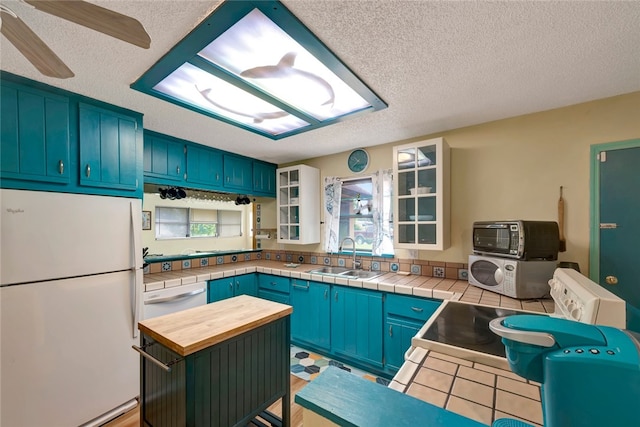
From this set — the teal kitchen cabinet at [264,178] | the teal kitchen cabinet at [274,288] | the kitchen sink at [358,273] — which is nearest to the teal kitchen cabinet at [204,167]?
the teal kitchen cabinet at [264,178]

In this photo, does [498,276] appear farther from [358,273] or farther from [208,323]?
[208,323]

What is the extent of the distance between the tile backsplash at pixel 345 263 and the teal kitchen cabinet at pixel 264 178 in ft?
3.03

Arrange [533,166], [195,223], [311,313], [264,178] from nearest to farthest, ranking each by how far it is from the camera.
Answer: [533,166]
[311,313]
[264,178]
[195,223]

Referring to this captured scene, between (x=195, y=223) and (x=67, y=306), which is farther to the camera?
(x=195, y=223)

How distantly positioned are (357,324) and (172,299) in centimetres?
169

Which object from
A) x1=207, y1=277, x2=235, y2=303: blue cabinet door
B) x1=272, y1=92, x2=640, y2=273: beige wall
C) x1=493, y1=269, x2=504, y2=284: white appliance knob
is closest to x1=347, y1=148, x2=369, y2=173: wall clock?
x1=272, y1=92, x2=640, y2=273: beige wall

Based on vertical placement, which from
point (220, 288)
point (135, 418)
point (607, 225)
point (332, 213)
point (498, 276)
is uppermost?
point (332, 213)

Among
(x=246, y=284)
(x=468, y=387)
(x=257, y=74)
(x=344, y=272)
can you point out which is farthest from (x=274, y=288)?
(x=468, y=387)

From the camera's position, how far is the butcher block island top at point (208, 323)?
3.72ft

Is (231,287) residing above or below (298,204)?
below

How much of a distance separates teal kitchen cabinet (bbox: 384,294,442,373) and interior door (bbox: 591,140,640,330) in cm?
116

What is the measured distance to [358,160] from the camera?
2986 mm

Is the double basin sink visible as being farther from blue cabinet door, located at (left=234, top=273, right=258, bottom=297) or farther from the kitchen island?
the kitchen island

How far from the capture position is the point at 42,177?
1585mm
